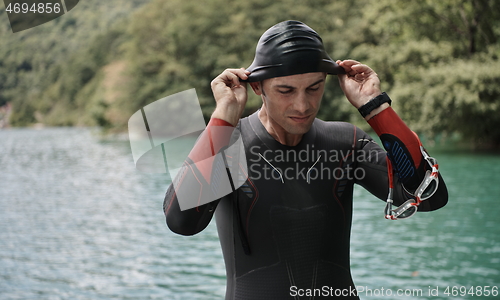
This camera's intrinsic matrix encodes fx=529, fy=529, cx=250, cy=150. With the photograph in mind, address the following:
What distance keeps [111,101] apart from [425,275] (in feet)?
163

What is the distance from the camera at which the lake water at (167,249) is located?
770cm

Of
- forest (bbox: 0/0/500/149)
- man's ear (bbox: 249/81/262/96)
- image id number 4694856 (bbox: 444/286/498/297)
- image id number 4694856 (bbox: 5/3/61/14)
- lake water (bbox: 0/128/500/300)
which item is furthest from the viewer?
forest (bbox: 0/0/500/149)

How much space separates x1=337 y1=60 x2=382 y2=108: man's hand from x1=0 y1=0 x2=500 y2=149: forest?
12.8 metres

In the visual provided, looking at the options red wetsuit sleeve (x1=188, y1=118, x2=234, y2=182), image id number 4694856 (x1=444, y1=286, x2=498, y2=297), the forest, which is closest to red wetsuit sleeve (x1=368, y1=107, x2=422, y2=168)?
red wetsuit sleeve (x1=188, y1=118, x2=234, y2=182)

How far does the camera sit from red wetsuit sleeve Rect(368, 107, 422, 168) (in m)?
1.90

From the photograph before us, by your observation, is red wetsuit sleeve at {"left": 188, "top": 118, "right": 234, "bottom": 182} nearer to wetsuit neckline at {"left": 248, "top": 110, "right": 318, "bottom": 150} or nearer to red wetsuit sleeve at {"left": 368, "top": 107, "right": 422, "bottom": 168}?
wetsuit neckline at {"left": 248, "top": 110, "right": 318, "bottom": 150}

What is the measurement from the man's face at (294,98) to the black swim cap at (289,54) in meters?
0.02

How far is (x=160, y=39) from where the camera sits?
49.0 meters

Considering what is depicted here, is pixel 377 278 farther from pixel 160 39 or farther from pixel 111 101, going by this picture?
pixel 111 101

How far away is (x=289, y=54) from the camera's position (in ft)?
5.96

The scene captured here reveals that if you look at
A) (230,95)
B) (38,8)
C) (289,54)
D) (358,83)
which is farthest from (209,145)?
(38,8)

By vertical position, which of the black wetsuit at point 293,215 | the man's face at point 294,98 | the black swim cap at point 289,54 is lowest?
the black wetsuit at point 293,215
